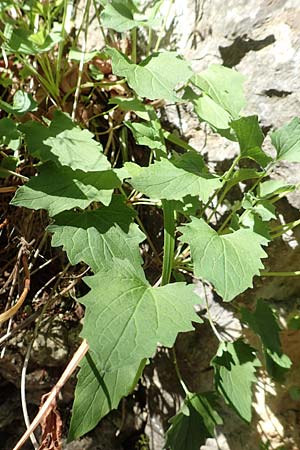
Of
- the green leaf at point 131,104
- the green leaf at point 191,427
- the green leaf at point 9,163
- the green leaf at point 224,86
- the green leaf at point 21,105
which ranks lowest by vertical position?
the green leaf at point 191,427

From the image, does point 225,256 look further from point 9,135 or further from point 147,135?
point 9,135

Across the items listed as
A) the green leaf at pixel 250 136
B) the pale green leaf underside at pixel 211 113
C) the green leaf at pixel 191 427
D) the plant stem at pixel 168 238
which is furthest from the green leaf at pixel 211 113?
the green leaf at pixel 191 427

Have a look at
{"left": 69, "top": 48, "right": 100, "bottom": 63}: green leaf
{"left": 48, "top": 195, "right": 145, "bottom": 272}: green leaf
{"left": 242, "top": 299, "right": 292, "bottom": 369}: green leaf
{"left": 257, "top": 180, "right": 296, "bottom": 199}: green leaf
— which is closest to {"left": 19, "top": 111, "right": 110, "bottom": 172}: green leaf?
{"left": 48, "top": 195, "right": 145, "bottom": 272}: green leaf

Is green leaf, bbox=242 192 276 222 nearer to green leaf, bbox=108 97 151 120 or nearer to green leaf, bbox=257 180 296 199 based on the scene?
green leaf, bbox=257 180 296 199

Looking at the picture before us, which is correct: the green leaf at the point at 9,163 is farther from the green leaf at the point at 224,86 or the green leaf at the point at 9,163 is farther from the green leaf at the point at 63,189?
the green leaf at the point at 224,86

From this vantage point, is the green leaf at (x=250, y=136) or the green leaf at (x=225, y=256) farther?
the green leaf at (x=250, y=136)

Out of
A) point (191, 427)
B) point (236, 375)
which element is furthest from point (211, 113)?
point (191, 427)

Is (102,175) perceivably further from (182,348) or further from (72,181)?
(182,348)
